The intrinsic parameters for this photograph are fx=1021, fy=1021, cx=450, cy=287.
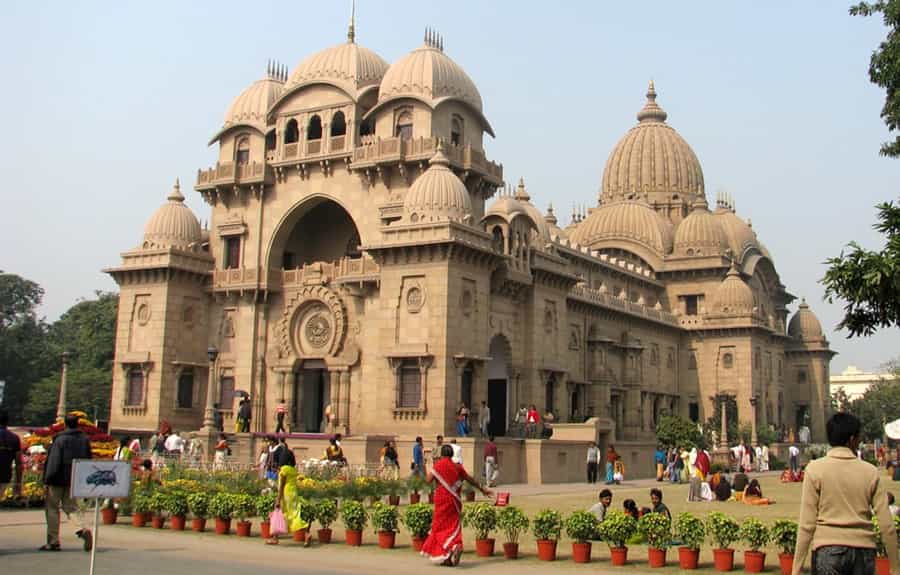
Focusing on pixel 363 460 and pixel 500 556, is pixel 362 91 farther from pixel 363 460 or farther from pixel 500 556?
pixel 500 556

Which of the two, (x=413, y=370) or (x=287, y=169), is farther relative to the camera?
(x=287, y=169)

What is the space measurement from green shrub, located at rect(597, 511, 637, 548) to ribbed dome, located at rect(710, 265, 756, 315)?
49177 mm

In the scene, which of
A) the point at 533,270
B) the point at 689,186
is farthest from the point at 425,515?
the point at 689,186

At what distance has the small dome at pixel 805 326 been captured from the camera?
71.6m

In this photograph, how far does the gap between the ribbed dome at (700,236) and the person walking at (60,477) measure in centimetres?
5572

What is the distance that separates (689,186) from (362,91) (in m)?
39.5

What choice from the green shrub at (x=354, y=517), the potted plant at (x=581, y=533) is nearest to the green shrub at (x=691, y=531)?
the potted plant at (x=581, y=533)

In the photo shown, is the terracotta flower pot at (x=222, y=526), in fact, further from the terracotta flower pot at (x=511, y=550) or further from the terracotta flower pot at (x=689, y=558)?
the terracotta flower pot at (x=689, y=558)

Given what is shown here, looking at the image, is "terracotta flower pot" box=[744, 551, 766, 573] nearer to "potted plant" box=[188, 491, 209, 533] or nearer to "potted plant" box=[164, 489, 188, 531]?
"potted plant" box=[188, 491, 209, 533]

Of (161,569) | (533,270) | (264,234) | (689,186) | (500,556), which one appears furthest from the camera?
(689,186)

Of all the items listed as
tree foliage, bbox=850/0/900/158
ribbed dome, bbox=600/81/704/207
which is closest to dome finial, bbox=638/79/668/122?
ribbed dome, bbox=600/81/704/207

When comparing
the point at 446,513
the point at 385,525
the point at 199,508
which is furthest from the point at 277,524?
the point at 446,513

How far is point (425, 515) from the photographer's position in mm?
16062

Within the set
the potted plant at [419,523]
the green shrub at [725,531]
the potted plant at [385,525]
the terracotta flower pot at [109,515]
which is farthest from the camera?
the terracotta flower pot at [109,515]
